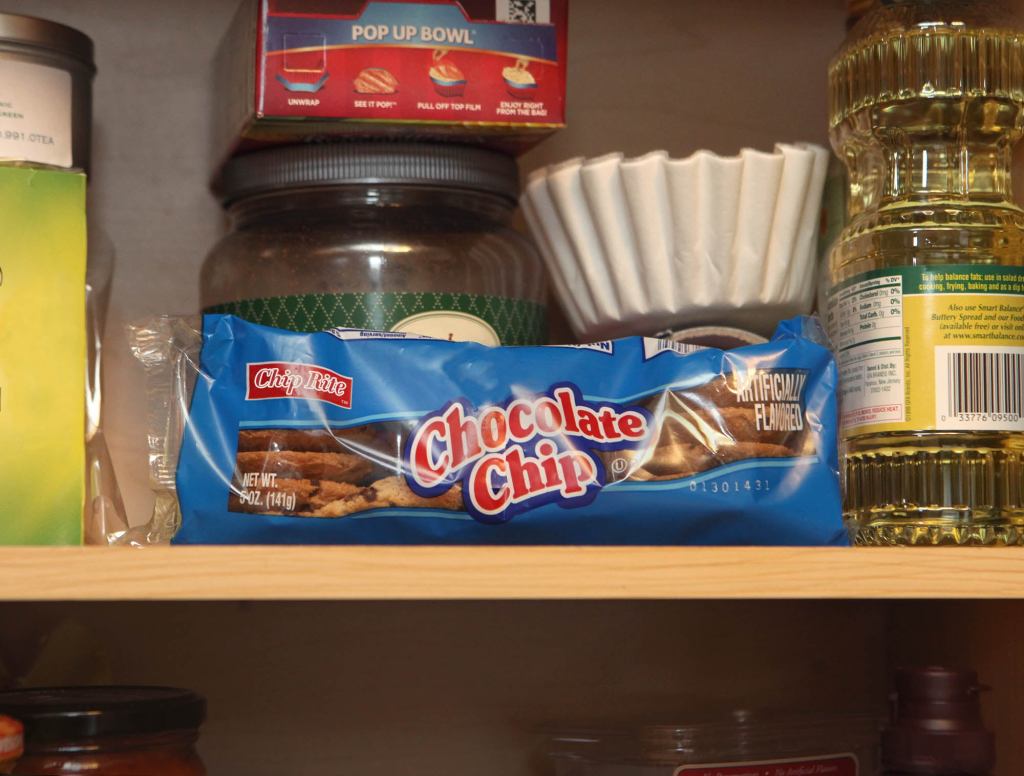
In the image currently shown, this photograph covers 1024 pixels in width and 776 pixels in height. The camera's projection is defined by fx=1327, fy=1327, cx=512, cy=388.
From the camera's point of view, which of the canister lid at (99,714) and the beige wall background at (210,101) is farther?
the beige wall background at (210,101)

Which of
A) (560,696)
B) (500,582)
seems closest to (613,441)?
(500,582)

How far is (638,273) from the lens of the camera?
2.80 ft

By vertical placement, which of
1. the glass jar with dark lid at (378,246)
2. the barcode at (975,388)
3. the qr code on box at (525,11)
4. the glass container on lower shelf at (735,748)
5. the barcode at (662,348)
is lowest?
the glass container on lower shelf at (735,748)

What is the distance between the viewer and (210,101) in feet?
3.32

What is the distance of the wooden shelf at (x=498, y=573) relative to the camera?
636 mm

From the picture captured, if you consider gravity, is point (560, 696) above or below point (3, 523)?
below

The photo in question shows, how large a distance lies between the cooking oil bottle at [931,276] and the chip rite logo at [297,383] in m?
0.31

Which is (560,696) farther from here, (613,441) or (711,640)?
(613,441)

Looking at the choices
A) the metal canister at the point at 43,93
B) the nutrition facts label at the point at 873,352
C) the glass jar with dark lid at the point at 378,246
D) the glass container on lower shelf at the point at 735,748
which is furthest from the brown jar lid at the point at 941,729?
the metal canister at the point at 43,93

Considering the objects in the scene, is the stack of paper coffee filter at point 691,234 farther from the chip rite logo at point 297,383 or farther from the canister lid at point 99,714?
the canister lid at point 99,714

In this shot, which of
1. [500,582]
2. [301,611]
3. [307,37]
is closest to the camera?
[500,582]

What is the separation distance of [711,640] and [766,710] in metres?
0.07

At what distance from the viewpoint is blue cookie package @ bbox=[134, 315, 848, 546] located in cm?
70

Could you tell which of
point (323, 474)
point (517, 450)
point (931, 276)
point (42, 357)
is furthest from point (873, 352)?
point (42, 357)
